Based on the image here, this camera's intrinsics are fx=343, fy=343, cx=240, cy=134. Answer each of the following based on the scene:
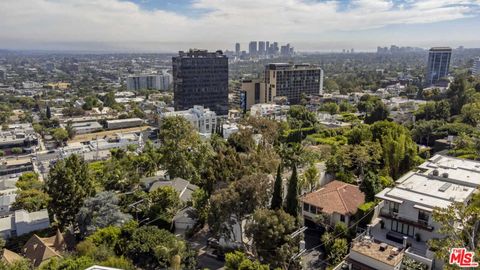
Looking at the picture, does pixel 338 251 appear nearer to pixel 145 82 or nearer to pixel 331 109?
pixel 331 109

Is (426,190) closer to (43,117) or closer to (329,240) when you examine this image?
(329,240)

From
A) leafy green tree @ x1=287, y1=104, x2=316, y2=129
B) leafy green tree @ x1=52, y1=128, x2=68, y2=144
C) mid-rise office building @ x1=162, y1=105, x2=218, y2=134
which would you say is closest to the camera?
leafy green tree @ x1=287, y1=104, x2=316, y2=129

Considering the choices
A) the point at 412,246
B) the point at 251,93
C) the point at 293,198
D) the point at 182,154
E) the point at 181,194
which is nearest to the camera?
the point at 412,246

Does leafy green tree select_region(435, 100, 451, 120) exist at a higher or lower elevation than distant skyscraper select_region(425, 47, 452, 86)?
lower

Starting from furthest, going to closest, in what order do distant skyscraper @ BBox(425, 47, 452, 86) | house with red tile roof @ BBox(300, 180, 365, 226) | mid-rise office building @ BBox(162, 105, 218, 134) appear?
distant skyscraper @ BBox(425, 47, 452, 86)
mid-rise office building @ BBox(162, 105, 218, 134)
house with red tile roof @ BBox(300, 180, 365, 226)

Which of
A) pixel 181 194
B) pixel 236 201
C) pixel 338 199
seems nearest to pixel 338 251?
pixel 338 199

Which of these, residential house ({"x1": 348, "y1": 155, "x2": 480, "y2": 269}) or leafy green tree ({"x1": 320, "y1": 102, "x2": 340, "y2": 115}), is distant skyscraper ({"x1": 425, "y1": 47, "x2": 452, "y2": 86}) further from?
residential house ({"x1": 348, "y1": 155, "x2": 480, "y2": 269})

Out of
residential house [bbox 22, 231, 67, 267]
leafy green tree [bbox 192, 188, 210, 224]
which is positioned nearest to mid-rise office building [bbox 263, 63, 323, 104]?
leafy green tree [bbox 192, 188, 210, 224]

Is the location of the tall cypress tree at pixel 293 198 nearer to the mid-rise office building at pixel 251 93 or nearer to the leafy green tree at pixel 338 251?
the leafy green tree at pixel 338 251
